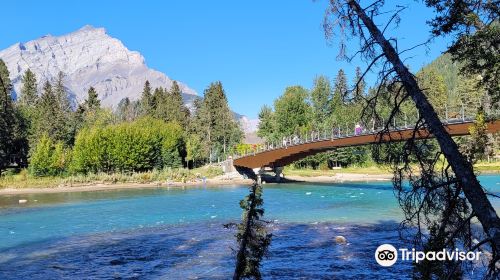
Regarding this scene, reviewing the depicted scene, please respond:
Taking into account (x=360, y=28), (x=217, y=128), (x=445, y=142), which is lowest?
(x=445, y=142)

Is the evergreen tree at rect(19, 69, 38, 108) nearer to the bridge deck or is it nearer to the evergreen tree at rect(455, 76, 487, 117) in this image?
the bridge deck

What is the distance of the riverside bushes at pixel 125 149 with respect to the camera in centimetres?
8388

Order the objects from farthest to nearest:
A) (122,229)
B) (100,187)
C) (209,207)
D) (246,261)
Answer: (100,187), (209,207), (122,229), (246,261)

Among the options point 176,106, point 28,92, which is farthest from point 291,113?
point 28,92

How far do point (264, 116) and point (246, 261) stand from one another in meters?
110

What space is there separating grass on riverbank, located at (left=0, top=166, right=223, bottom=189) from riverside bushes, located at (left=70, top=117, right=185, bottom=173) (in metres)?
2.33

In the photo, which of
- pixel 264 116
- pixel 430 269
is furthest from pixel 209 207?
pixel 264 116

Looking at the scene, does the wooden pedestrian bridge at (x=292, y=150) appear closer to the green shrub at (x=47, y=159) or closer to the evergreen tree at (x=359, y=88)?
the green shrub at (x=47, y=159)

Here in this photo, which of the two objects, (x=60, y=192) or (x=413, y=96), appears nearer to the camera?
(x=413, y=96)

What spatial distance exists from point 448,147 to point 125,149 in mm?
82818

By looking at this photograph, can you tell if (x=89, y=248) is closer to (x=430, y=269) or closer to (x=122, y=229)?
(x=122, y=229)

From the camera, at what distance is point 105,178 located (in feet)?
263

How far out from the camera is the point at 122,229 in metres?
33.2

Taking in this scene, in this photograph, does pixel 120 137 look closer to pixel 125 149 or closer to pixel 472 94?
pixel 125 149
